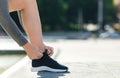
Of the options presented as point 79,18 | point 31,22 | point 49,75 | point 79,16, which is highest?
point 31,22

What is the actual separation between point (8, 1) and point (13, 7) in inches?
3.3

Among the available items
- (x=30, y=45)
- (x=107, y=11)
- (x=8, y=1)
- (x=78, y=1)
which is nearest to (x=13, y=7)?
(x=8, y=1)

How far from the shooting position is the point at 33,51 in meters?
3.76

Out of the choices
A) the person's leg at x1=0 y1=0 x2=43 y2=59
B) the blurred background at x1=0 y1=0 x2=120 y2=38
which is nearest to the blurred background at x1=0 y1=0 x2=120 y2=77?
the blurred background at x1=0 y1=0 x2=120 y2=38

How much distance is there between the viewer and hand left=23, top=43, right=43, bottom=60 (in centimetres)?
370

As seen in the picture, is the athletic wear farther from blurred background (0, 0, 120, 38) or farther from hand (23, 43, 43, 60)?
Result: blurred background (0, 0, 120, 38)

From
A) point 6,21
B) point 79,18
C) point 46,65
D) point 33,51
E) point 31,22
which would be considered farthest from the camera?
point 79,18

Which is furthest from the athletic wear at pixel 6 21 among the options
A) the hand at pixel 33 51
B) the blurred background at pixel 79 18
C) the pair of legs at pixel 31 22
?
the blurred background at pixel 79 18

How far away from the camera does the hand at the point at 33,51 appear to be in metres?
3.70

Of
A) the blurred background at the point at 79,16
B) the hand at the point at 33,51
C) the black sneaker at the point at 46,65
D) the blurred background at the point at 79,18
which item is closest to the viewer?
the hand at the point at 33,51

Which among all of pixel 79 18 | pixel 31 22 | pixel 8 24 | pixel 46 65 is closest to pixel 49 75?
pixel 46 65

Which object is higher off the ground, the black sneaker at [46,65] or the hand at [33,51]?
the hand at [33,51]

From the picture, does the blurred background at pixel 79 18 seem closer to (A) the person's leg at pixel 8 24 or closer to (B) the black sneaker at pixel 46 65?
(B) the black sneaker at pixel 46 65

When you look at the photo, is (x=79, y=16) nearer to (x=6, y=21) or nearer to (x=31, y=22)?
(x=31, y=22)
